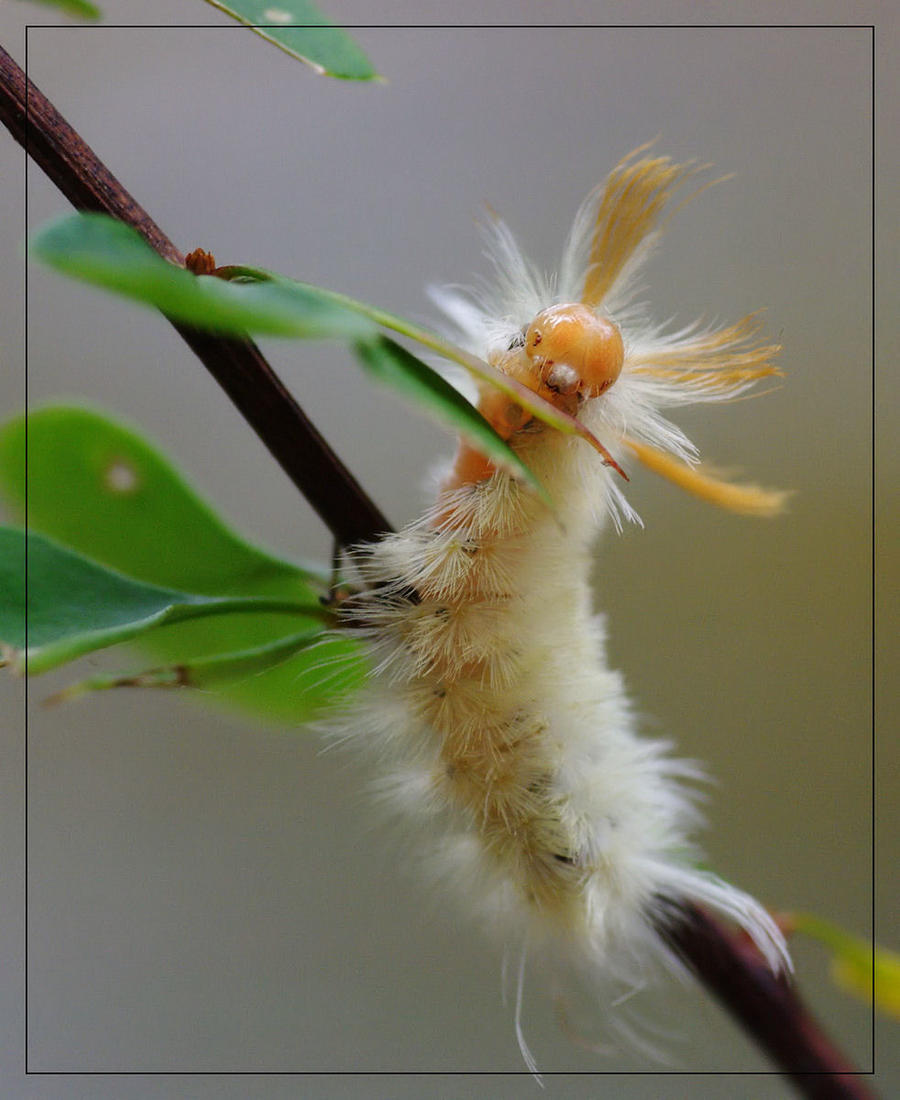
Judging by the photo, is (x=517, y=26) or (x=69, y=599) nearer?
(x=69, y=599)

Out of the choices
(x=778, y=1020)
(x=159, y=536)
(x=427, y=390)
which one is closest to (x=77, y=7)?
(x=427, y=390)

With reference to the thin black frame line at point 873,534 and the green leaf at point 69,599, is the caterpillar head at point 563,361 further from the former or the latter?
the thin black frame line at point 873,534

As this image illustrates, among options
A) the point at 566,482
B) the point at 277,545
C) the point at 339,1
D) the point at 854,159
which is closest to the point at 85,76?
the point at 339,1

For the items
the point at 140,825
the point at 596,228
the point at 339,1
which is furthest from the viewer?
the point at 140,825

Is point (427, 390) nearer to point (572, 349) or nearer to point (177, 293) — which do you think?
point (177, 293)

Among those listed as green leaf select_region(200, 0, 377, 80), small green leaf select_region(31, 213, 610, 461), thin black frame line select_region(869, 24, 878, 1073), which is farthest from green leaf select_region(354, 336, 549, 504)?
Result: thin black frame line select_region(869, 24, 878, 1073)

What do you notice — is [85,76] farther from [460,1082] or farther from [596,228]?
[460,1082]

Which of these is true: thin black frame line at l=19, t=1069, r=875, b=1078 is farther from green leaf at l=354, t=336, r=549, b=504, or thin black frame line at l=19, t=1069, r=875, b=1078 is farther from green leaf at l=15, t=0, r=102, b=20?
green leaf at l=15, t=0, r=102, b=20
